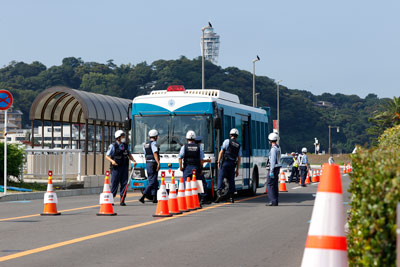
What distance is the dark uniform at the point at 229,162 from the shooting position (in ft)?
63.4

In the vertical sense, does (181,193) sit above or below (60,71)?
below

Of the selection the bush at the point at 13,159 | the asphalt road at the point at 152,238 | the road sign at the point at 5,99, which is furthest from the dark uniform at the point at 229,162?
the bush at the point at 13,159

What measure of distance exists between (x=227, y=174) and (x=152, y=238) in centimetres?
832

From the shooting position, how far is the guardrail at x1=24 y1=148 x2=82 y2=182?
2656 centimetres

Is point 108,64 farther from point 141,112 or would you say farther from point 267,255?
point 267,255

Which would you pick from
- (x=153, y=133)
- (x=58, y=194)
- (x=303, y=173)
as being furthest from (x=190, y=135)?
(x=303, y=173)

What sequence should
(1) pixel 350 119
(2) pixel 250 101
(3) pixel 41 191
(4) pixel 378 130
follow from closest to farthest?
(3) pixel 41 191
(4) pixel 378 130
(2) pixel 250 101
(1) pixel 350 119

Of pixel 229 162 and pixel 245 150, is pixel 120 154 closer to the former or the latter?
pixel 229 162

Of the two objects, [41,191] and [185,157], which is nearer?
[185,157]

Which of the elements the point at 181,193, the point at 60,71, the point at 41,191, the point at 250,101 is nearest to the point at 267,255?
the point at 181,193

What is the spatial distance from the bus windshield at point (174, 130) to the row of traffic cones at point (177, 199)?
8.44ft

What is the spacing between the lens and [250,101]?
157625 mm

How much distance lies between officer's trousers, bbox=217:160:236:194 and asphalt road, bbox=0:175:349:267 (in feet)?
6.61

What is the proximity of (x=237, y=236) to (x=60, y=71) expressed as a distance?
160113 millimetres
